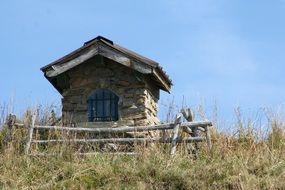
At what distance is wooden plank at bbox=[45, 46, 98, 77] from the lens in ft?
48.2

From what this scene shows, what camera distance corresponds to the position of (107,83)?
575 inches

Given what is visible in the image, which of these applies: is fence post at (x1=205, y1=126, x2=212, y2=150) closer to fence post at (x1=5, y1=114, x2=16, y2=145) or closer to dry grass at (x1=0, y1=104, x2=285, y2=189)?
dry grass at (x1=0, y1=104, x2=285, y2=189)

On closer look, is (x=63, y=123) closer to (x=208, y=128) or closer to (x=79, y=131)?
(x=79, y=131)

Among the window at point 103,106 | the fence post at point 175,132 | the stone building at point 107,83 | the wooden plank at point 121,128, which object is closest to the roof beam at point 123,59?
the stone building at point 107,83

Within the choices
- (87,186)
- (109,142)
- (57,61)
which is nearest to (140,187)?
(87,186)

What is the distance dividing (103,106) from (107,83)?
597 millimetres

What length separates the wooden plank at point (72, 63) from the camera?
14.7m

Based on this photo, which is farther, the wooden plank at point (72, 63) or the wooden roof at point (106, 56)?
the wooden plank at point (72, 63)

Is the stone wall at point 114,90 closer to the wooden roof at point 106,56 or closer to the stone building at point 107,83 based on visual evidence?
the stone building at point 107,83

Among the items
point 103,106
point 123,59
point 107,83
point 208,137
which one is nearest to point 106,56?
point 123,59

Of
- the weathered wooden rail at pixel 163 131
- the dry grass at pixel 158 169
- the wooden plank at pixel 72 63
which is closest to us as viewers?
the dry grass at pixel 158 169

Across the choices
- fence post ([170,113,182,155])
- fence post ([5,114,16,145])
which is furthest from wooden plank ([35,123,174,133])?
fence post ([5,114,16,145])

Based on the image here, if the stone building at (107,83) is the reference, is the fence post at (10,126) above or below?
below

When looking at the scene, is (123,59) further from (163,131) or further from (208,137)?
(208,137)
